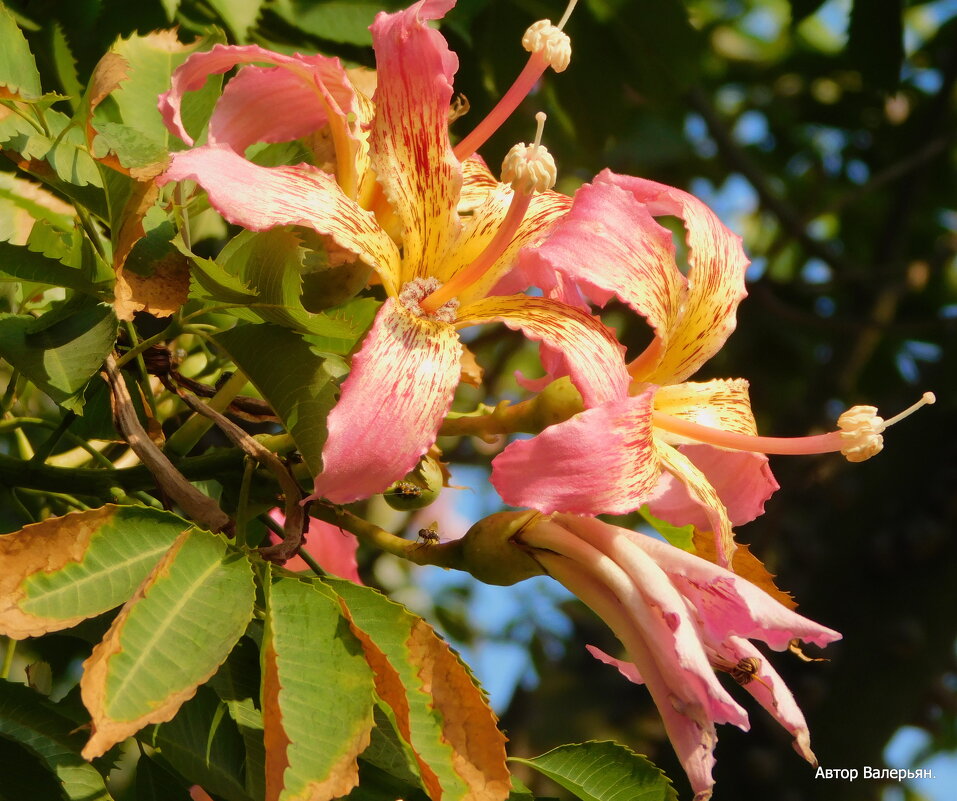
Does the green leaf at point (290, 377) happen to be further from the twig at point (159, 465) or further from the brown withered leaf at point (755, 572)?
the brown withered leaf at point (755, 572)

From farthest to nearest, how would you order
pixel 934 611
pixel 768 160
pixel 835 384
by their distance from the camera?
pixel 768 160
pixel 835 384
pixel 934 611

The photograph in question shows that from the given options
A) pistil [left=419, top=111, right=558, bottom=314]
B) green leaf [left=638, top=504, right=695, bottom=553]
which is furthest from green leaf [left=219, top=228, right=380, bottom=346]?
green leaf [left=638, top=504, right=695, bottom=553]

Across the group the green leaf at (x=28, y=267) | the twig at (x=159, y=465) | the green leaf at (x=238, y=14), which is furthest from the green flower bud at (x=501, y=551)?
the green leaf at (x=238, y=14)

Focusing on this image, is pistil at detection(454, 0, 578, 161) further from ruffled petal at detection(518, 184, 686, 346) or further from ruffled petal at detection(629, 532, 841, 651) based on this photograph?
ruffled petal at detection(629, 532, 841, 651)

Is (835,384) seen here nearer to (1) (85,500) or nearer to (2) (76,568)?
(1) (85,500)

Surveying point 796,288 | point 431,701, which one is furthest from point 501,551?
point 796,288

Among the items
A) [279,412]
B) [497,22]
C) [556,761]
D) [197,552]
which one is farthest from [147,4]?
[556,761]

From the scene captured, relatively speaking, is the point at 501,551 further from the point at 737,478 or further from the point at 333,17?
the point at 333,17

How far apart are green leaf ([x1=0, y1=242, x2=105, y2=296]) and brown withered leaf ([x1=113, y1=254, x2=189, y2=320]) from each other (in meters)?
0.06

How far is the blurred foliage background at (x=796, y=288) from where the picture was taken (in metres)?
2.15

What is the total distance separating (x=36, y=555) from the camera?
98 centimetres

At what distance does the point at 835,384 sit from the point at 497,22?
1.94m

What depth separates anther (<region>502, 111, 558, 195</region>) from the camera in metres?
1.18

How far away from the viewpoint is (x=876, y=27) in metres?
2.34
